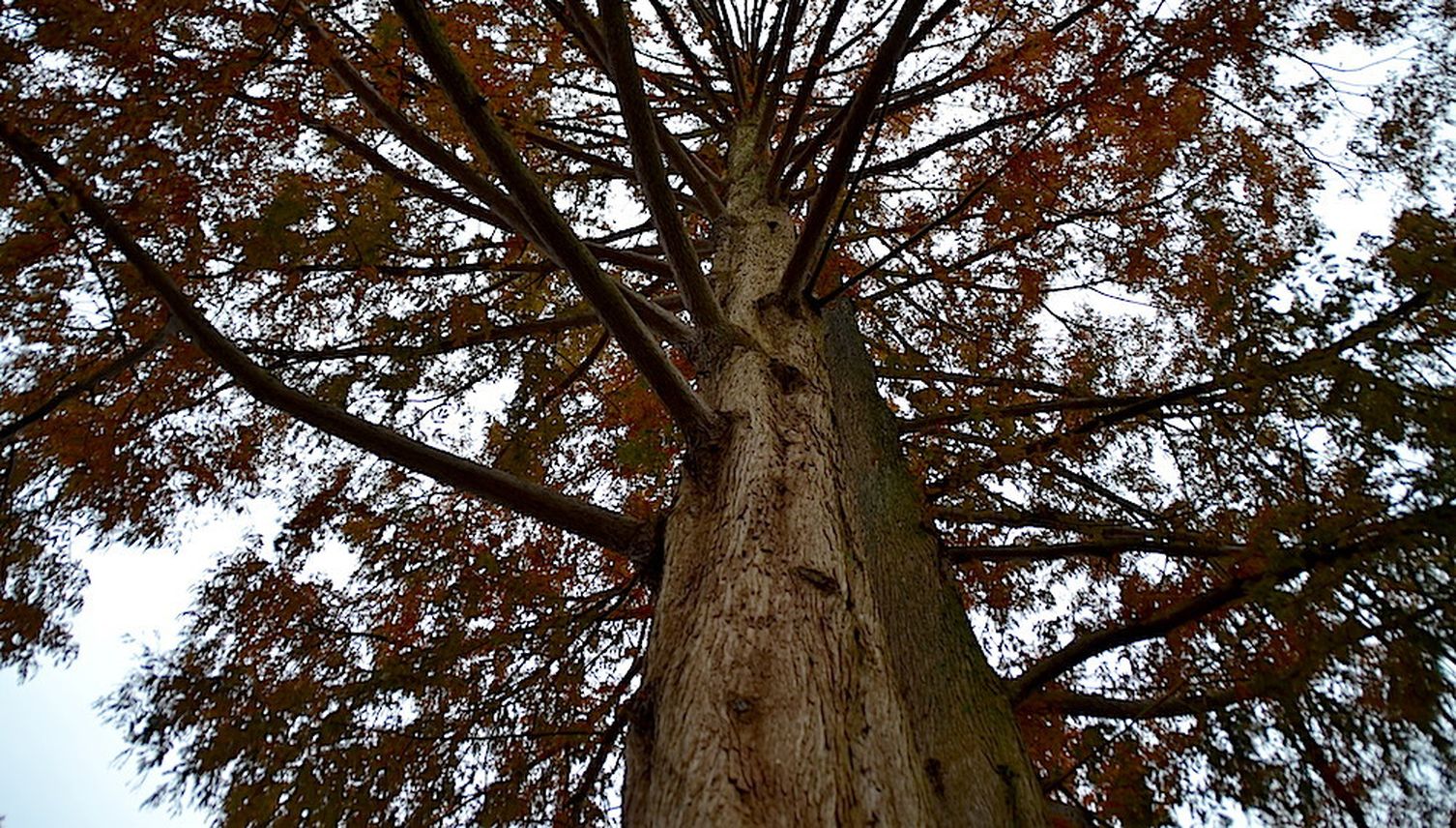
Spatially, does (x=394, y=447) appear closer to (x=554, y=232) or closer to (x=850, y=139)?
(x=554, y=232)

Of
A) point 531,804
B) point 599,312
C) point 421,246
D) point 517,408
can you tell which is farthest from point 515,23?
point 531,804

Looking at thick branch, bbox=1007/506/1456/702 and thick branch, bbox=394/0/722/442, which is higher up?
thick branch, bbox=394/0/722/442

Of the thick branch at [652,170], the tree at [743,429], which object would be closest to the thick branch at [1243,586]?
the tree at [743,429]

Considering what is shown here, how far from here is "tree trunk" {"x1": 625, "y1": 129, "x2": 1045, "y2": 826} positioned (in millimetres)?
1596

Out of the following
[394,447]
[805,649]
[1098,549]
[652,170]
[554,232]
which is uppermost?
[652,170]

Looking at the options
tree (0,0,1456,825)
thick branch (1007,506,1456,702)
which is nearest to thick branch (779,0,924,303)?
tree (0,0,1456,825)

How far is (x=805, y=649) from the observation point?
188 centimetres

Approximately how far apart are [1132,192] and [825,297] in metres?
2.64

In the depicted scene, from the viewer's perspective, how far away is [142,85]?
3211 millimetres

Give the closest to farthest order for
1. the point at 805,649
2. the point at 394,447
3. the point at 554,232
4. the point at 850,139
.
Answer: the point at 805,649
the point at 554,232
the point at 394,447
the point at 850,139

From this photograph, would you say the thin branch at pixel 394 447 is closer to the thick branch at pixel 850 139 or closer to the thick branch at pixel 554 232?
the thick branch at pixel 554 232

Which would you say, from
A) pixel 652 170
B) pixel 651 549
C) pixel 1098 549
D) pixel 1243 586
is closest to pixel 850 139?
pixel 652 170

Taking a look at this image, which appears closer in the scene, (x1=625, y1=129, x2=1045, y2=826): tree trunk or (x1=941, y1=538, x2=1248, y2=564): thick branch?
(x1=625, y1=129, x2=1045, y2=826): tree trunk

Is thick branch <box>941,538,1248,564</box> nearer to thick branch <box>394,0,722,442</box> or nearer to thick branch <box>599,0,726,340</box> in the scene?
thick branch <box>394,0,722,442</box>
